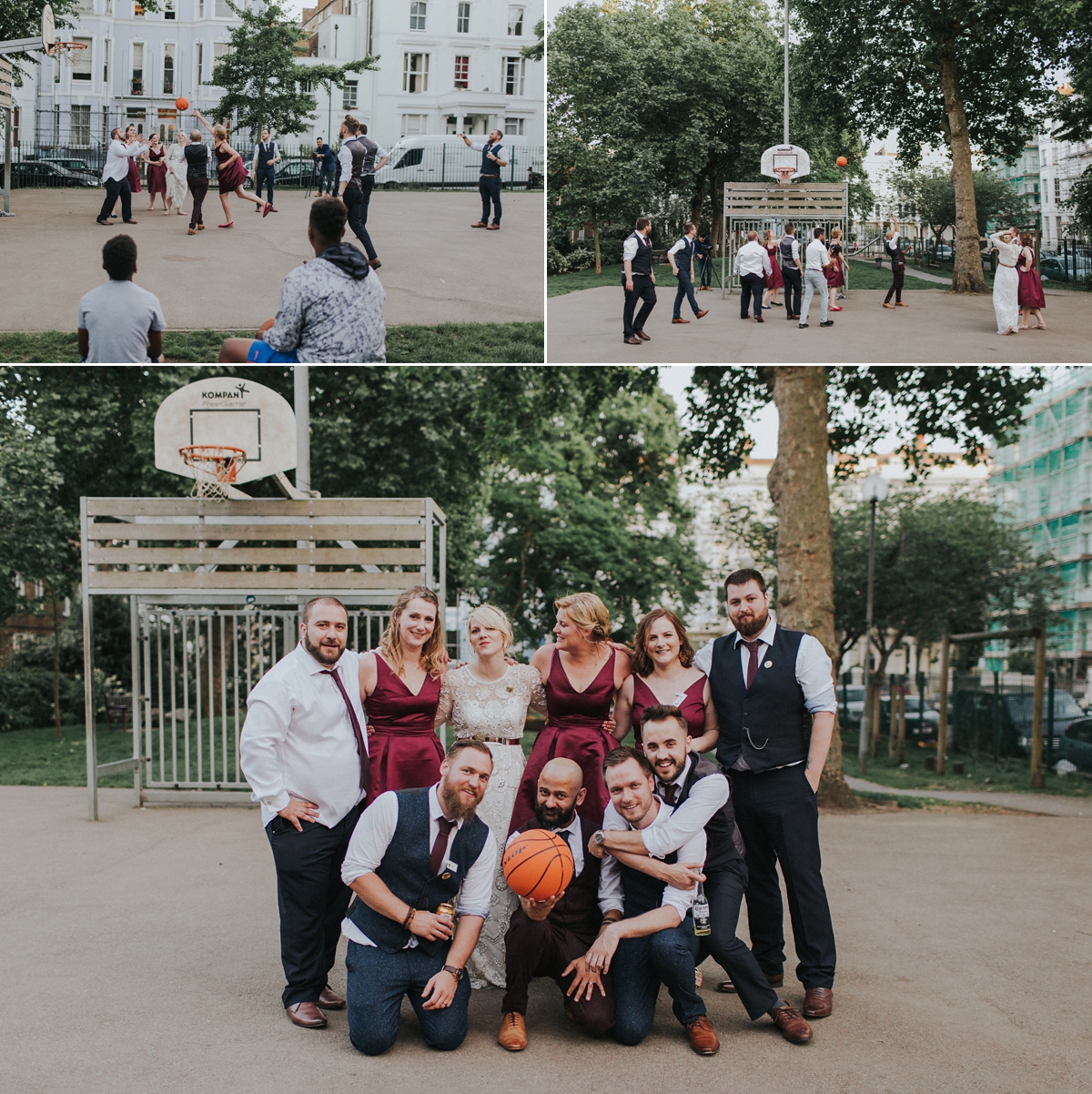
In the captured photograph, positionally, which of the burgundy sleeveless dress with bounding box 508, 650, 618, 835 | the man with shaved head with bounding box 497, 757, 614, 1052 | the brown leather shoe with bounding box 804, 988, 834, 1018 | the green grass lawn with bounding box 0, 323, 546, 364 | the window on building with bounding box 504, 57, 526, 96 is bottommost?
the brown leather shoe with bounding box 804, 988, 834, 1018

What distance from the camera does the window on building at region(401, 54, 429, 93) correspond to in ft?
66.5

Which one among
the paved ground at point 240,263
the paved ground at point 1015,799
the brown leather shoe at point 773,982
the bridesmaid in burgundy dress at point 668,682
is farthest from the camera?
the paved ground at point 1015,799

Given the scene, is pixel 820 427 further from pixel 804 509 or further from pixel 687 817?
pixel 687 817

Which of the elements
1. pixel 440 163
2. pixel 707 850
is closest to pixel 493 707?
pixel 707 850

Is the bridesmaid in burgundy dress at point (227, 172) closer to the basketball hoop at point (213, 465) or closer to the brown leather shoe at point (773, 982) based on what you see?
the basketball hoop at point (213, 465)

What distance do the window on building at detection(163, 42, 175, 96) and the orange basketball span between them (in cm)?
1692

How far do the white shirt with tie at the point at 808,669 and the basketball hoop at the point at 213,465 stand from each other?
762 centimetres

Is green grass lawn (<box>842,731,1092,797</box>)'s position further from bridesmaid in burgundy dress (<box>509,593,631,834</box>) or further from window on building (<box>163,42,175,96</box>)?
window on building (<box>163,42,175,96</box>)

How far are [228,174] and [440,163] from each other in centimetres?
638

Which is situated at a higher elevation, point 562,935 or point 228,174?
point 228,174

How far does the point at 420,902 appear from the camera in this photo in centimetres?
492

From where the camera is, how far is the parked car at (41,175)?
62.2 ft

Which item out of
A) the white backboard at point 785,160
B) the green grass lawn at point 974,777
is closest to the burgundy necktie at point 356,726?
the green grass lawn at point 974,777

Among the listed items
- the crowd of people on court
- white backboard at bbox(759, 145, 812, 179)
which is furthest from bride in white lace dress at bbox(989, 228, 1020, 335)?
the crowd of people on court
